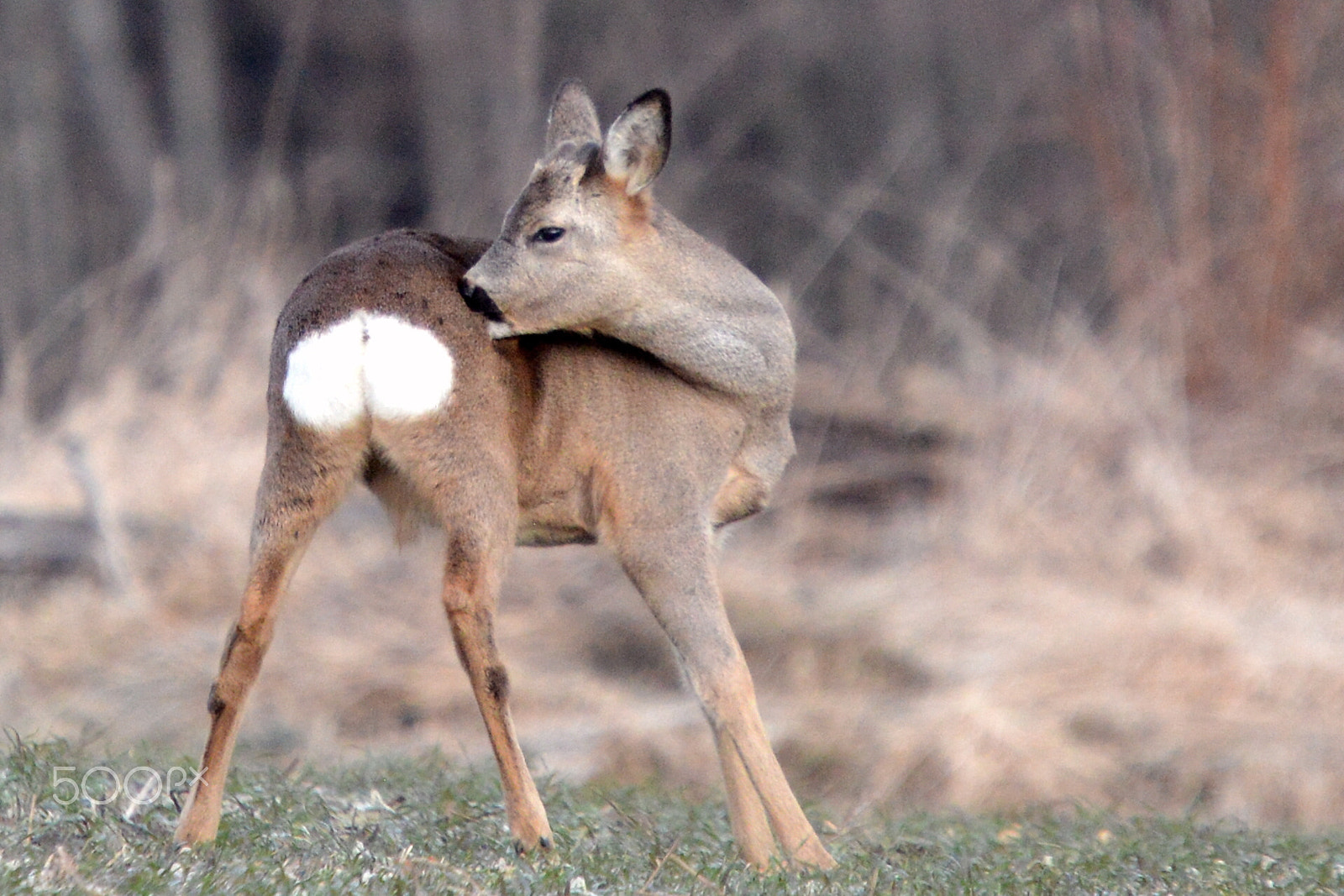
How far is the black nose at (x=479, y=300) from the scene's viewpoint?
174 inches

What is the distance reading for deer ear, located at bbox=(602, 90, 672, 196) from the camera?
183 inches

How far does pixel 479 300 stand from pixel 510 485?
19.8 inches

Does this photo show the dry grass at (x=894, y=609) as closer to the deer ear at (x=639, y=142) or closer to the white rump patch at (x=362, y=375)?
the deer ear at (x=639, y=142)

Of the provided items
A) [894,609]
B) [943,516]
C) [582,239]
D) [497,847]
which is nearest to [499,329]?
[582,239]

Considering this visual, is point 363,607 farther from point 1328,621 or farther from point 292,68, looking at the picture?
point 292,68

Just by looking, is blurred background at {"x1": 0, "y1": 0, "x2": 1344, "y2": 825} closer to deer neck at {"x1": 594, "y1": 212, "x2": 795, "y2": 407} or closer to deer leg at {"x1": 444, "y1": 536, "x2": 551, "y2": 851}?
deer neck at {"x1": 594, "y1": 212, "x2": 795, "y2": 407}

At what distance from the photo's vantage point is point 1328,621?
29.6ft

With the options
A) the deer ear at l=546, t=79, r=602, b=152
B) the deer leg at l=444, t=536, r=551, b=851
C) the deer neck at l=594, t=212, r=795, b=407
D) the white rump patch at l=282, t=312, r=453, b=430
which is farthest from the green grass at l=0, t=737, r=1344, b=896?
the deer ear at l=546, t=79, r=602, b=152

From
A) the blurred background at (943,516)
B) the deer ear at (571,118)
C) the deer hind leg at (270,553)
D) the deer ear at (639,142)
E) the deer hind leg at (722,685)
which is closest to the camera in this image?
the deer hind leg at (270,553)

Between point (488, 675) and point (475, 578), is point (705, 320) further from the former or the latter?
point (488, 675)

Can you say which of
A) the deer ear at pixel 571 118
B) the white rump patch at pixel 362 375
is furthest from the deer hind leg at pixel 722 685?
the deer ear at pixel 571 118

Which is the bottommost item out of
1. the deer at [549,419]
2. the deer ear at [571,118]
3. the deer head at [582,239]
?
the deer at [549,419]

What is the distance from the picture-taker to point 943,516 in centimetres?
1015

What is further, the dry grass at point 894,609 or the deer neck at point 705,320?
the dry grass at point 894,609
